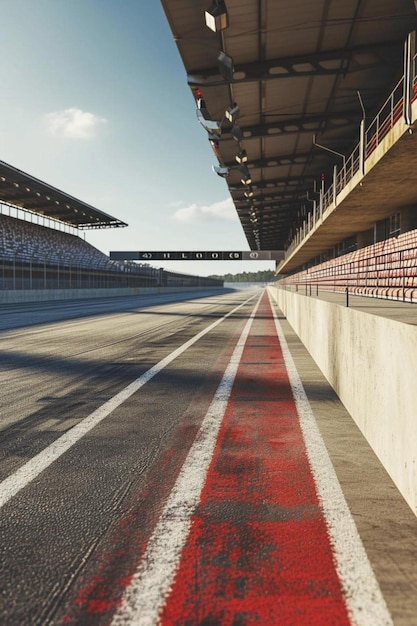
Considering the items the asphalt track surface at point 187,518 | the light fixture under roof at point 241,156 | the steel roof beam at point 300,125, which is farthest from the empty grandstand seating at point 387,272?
the light fixture under roof at point 241,156

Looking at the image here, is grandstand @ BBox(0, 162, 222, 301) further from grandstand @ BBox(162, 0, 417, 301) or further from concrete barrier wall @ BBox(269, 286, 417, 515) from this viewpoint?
concrete barrier wall @ BBox(269, 286, 417, 515)

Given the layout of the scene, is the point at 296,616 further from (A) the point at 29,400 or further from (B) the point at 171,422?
(A) the point at 29,400

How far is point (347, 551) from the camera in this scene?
7.79ft

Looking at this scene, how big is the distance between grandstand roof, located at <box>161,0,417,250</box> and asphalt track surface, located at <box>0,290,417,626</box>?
10701mm

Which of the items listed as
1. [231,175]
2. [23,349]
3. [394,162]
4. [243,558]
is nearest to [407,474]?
[243,558]

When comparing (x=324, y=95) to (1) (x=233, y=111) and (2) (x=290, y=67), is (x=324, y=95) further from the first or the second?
(1) (x=233, y=111)

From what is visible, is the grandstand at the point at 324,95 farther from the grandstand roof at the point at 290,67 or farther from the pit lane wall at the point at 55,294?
the pit lane wall at the point at 55,294

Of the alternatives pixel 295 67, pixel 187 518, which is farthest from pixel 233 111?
pixel 187 518

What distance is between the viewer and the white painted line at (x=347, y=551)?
1922 millimetres

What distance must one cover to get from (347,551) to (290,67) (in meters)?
16.3

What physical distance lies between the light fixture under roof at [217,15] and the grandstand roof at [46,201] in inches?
1368

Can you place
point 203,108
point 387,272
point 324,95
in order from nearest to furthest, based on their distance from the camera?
point 387,272
point 203,108
point 324,95

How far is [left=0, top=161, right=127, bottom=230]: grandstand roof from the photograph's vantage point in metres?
43.3

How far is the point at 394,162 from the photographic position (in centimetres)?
1420
